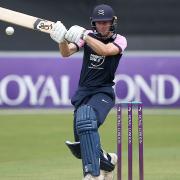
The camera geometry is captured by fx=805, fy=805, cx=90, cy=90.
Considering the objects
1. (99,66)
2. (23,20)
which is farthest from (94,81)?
(23,20)

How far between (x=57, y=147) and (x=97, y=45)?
12.8ft

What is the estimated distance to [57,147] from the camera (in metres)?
9.88

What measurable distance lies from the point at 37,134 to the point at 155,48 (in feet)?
15.1

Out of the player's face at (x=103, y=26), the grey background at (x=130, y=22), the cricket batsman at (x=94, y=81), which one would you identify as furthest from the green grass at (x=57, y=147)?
the grey background at (x=130, y=22)

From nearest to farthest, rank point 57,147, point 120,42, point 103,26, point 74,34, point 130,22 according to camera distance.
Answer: point 74,34 < point 103,26 < point 120,42 < point 57,147 < point 130,22

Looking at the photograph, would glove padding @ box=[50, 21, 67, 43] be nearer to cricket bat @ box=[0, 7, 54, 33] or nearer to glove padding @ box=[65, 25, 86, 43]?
glove padding @ box=[65, 25, 86, 43]

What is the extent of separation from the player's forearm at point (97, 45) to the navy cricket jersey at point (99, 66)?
0.17 meters

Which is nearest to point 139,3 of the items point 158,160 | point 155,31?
point 155,31

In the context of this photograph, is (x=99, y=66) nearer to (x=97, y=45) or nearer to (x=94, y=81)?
(x=94, y=81)

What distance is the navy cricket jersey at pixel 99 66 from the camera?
250 inches

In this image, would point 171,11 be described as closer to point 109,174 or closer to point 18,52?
point 18,52

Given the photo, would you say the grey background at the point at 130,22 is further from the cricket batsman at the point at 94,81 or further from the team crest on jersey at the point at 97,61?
the team crest on jersey at the point at 97,61

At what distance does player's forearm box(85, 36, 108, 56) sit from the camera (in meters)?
6.14

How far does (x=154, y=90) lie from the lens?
1354cm
